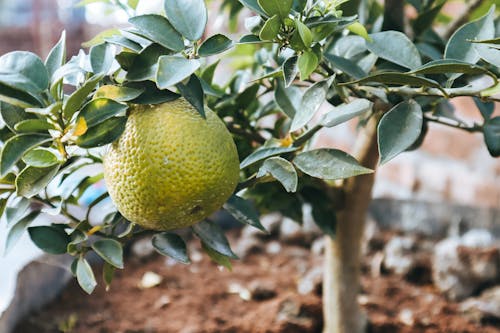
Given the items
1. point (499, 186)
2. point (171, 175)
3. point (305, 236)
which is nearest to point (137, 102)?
point (171, 175)

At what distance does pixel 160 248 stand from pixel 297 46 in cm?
22

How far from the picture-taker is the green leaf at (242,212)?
0.58m

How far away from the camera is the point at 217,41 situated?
0.47m

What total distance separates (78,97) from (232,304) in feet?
2.43

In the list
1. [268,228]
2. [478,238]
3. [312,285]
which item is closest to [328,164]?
[312,285]

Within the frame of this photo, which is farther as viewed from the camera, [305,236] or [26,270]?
[305,236]

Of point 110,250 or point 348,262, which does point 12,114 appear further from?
point 348,262

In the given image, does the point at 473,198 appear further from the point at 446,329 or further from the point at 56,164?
the point at 56,164

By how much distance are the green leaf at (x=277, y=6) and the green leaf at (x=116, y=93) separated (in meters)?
0.11

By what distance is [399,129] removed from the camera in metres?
0.46

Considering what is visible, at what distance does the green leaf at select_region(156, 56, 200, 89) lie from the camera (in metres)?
0.41

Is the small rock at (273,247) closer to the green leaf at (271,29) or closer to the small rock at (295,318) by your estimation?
the small rock at (295,318)

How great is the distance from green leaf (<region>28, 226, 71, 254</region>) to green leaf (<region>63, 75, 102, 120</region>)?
0.18 metres

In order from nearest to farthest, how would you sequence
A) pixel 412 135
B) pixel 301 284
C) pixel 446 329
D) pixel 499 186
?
1. pixel 412 135
2. pixel 446 329
3. pixel 301 284
4. pixel 499 186
